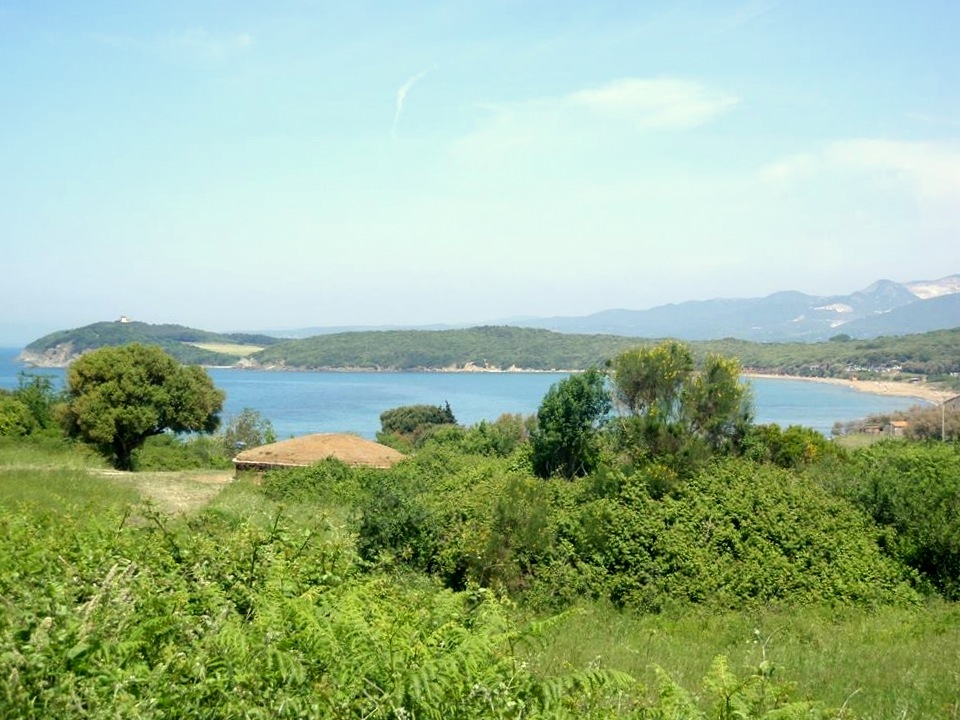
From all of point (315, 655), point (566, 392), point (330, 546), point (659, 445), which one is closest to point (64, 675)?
point (315, 655)

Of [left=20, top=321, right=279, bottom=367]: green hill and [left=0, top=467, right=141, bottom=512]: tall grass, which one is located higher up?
[left=20, top=321, right=279, bottom=367]: green hill

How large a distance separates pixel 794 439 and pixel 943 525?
25.6ft

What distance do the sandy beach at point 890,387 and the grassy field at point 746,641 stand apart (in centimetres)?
9104

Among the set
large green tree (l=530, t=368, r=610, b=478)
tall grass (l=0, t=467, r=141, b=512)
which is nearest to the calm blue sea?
large green tree (l=530, t=368, r=610, b=478)

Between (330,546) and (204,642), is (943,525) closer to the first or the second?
(330,546)

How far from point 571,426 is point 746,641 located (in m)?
16.8

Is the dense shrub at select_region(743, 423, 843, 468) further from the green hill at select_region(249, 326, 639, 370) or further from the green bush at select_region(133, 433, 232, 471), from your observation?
the green hill at select_region(249, 326, 639, 370)

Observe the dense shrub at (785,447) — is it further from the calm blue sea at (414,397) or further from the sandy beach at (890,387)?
the sandy beach at (890,387)

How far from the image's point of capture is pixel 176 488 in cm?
2045

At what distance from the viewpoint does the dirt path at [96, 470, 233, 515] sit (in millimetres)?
17391

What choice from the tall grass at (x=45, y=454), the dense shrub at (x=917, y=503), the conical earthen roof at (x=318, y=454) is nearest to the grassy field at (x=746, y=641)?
the dense shrub at (x=917, y=503)

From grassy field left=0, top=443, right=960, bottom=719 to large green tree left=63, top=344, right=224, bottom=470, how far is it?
12476mm

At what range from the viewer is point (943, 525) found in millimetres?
14953

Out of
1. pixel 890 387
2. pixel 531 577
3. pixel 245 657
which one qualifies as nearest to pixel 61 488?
pixel 531 577
